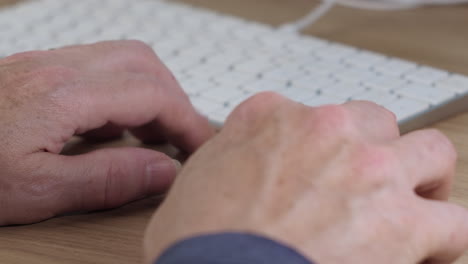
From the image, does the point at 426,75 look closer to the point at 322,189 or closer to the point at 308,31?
the point at 308,31

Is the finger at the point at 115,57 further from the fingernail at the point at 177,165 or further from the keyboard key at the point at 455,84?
the keyboard key at the point at 455,84

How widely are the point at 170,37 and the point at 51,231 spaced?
418 mm

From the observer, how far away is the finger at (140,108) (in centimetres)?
69

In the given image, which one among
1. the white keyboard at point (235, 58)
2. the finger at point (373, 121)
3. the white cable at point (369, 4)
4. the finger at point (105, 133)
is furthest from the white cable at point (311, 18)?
the finger at point (373, 121)

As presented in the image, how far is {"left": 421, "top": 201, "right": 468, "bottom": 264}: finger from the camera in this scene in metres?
0.49

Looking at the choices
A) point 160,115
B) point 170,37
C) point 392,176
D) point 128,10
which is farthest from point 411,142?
point 128,10

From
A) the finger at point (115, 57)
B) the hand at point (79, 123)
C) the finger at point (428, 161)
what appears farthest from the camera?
the finger at point (115, 57)

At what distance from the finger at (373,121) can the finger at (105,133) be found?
29 cm

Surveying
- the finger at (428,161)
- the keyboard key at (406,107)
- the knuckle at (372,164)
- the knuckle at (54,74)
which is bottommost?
the keyboard key at (406,107)

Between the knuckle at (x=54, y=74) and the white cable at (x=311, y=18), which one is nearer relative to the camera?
the knuckle at (x=54, y=74)

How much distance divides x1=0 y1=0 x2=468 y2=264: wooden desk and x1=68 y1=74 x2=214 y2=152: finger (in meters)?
0.08

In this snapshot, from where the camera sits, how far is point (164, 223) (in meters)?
0.47

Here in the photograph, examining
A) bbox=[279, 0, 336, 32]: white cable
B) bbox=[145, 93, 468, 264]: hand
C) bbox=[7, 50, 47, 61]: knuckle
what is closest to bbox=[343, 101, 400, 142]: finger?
bbox=[145, 93, 468, 264]: hand

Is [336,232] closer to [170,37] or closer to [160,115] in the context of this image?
[160,115]
